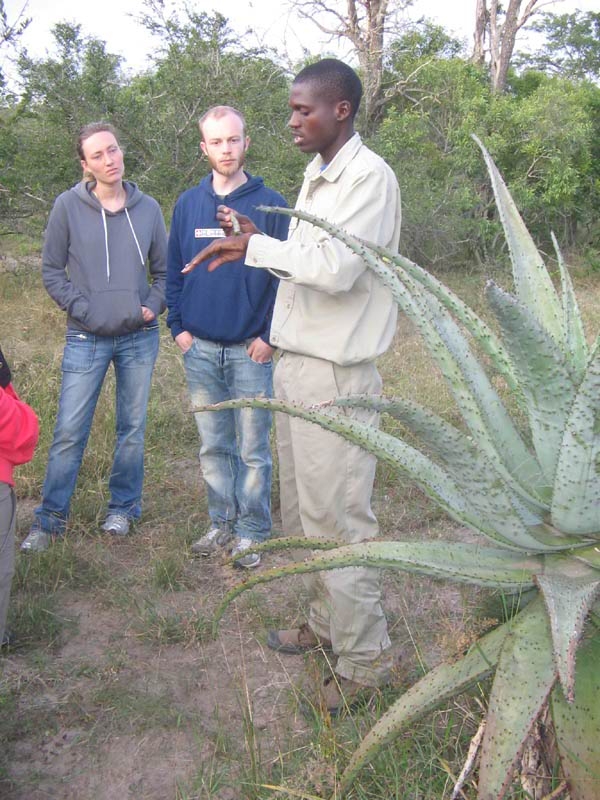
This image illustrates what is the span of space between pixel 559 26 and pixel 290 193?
24389 millimetres

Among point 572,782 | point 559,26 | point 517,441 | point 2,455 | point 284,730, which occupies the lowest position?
point 284,730

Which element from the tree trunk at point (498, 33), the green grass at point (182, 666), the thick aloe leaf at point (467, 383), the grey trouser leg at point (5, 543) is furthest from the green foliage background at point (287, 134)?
the thick aloe leaf at point (467, 383)

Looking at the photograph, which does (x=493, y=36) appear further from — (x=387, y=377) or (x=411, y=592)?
(x=411, y=592)

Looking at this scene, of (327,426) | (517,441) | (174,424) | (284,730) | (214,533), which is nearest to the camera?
(327,426)

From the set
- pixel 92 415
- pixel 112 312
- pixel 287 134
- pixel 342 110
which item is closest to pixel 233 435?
pixel 92 415

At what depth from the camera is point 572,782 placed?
1.49 metres

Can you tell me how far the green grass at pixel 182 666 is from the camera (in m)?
2.17

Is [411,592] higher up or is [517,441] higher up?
[517,441]

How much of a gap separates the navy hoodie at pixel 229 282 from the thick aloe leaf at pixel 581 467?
2239 mm

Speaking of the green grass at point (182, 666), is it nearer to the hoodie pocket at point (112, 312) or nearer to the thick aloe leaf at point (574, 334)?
the thick aloe leaf at point (574, 334)

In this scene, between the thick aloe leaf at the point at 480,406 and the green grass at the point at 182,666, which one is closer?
the thick aloe leaf at the point at 480,406

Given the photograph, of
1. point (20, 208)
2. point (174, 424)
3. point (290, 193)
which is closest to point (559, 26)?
point (290, 193)

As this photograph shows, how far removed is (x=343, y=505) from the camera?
2.68m

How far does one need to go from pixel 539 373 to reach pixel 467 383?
198 mm
